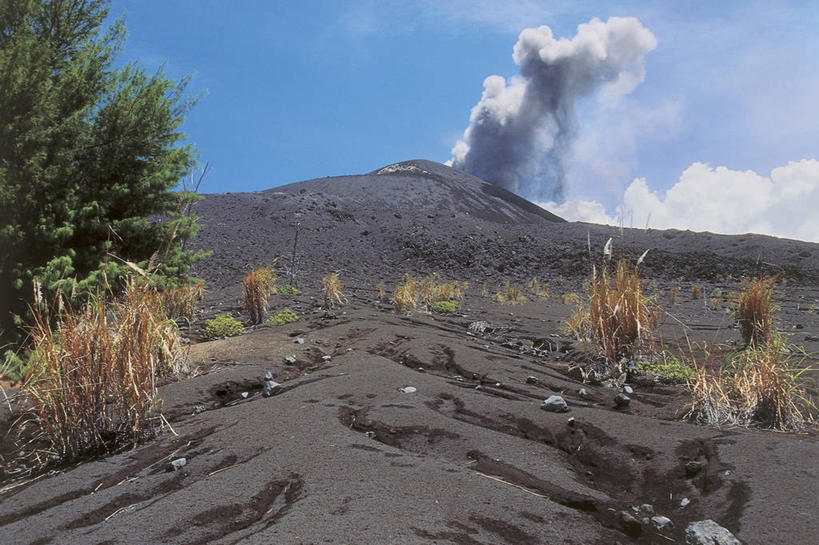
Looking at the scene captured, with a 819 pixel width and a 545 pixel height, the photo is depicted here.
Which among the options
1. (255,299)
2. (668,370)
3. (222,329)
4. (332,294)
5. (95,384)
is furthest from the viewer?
(332,294)

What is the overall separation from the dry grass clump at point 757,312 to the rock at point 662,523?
10.8ft

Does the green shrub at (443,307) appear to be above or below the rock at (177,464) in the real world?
above

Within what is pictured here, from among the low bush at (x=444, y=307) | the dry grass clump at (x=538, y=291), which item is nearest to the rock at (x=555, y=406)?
the low bush at (x=444, y=307)

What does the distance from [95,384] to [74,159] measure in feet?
17.5

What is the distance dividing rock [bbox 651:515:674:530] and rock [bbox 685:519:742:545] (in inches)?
4.2

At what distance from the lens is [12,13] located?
6.58 meters

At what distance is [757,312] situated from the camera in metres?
4.77

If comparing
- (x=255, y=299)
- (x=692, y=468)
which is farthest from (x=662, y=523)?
(x=255, y=299)


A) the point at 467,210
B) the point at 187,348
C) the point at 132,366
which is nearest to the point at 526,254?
the point at 187,348

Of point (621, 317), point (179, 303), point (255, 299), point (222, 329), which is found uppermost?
point (621, 317)

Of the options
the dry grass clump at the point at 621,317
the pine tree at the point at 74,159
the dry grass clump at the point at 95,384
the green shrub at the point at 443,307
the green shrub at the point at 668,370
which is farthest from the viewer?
the green shrub at the point at 443,307

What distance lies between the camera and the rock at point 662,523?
6.44 feet

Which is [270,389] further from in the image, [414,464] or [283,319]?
[283,319]

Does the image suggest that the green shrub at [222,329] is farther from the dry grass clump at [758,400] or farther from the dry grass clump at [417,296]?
the dry grass clump at [758,400]
